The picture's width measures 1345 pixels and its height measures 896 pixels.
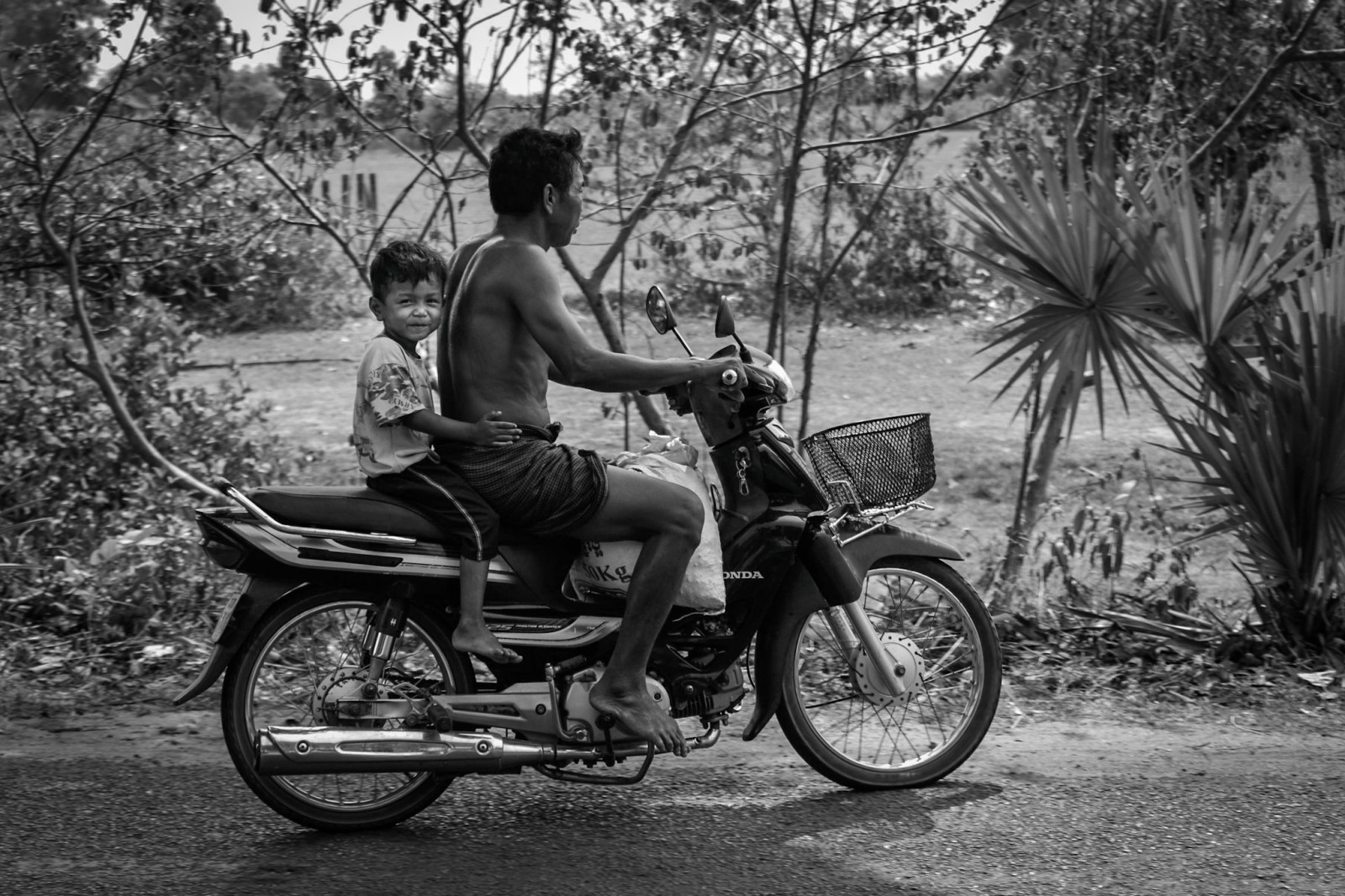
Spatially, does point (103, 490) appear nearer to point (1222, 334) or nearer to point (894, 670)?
point (894, 670)

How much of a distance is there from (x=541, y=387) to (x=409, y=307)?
17.0 inches

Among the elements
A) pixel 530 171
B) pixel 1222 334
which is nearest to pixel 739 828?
pixel 530 171

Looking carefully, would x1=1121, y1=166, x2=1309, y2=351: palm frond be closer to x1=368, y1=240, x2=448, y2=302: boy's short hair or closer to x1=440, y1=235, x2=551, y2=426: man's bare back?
x1=440, y1=235, x2=551, y2=426: man's bare back

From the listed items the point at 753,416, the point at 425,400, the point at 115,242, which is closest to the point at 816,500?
the point at 753,416

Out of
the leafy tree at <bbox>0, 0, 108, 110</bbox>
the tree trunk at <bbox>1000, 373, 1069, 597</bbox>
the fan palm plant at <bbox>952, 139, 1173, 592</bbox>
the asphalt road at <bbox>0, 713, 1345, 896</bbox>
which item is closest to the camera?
the asphalt road at <bbox>0, 713, 1345, 896</bbox>

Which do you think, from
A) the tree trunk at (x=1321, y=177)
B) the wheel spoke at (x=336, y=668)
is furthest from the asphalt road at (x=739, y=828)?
the tree trunk at (x=1321, y=177)

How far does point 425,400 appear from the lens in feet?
13.6

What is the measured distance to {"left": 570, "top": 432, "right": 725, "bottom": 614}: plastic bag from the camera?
418 centimetres

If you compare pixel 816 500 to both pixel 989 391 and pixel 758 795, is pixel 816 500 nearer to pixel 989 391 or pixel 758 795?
pixel 758 795

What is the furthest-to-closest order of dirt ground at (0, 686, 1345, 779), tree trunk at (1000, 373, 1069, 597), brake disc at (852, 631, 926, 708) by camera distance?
tree trunk at (1000, 373, 1069, 597) → dirt ground at (0, 686, 1345, 779) → brake disc at (852, 631, 926, 708)

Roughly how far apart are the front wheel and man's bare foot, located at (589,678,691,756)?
459 millimetres

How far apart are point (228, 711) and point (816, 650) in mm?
2110

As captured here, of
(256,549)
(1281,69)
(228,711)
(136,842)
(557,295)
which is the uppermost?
(1281,69)

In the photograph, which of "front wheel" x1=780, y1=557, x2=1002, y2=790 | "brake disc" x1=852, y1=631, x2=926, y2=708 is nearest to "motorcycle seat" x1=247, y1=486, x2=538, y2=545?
"front wheel" x1=780, y1=557, x2=1002, y2=790
